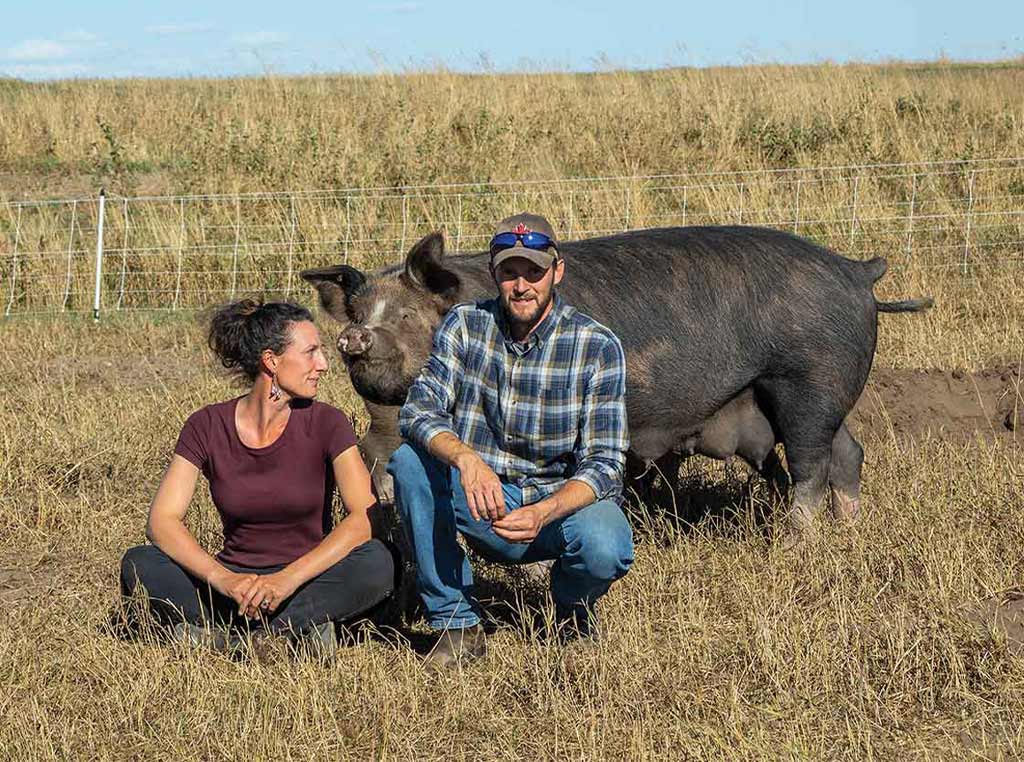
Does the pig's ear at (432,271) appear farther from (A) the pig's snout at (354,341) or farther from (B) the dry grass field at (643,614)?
(B) the dry grass field at (643,614)

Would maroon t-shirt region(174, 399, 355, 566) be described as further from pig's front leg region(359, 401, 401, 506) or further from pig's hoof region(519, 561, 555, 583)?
pig's front leg region(359, 401, 401, 506)

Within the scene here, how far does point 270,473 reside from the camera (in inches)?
→ 183

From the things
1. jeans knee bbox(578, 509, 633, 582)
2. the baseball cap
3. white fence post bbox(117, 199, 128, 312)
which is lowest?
jeans knee bbox(578, 509, 633, 582)

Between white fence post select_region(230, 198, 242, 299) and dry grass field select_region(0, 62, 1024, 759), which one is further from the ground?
white fence post select_region(230, 198, 242, 299)

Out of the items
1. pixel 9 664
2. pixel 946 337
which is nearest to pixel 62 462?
pixel 9 664

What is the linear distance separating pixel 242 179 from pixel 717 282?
9045 millimetres

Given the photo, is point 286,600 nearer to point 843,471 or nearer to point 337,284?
point 337,284

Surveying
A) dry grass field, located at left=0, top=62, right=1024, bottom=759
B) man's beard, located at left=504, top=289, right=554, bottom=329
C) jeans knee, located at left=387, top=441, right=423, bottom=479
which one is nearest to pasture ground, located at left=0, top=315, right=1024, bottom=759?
dry grass field, located at left=0, top=62, right=1024, bottom=759

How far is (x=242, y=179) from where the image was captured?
14.1 metres

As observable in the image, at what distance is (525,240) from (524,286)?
0.15 metres

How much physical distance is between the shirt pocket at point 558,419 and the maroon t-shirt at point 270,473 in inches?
25.8

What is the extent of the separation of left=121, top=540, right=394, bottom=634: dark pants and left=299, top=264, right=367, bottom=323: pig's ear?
1.43 meters

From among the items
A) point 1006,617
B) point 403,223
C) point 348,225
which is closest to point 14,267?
point 348,225

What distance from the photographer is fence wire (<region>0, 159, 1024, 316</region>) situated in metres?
12.3
